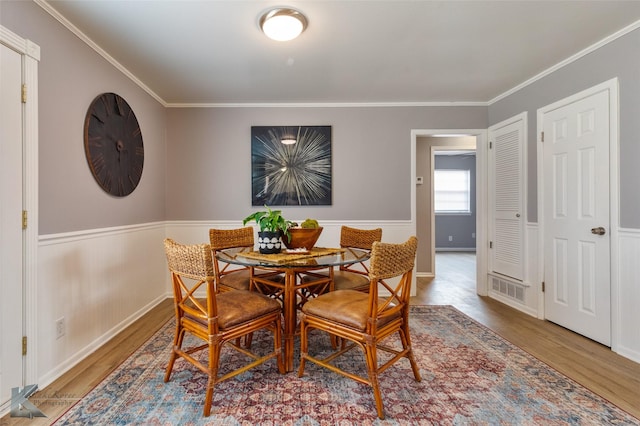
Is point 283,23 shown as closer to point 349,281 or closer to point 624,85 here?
point 349,281

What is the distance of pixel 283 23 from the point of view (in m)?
1.88

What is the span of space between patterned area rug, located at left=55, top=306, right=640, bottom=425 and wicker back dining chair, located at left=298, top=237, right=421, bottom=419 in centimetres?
14

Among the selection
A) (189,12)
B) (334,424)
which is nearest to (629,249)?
(334,424)

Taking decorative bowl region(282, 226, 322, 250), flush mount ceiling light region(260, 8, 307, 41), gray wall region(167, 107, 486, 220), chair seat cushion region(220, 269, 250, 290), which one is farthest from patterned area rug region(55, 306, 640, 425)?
flush mount ceiling light region(260, 8, 307, 41)

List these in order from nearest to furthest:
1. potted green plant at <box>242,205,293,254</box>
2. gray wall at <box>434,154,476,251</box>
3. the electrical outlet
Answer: the electrical outlet → potted green plant at <box>242,205,293,254</box> → gray wall at <box>434,154,476,251</box>

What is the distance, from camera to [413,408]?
1.55 m

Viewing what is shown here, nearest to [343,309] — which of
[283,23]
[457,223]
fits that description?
[283,23]

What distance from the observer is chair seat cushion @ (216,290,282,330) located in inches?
62.2

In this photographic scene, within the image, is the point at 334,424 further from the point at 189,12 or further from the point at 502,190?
the point at 502,190

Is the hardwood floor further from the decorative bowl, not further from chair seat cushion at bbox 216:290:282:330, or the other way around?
the decorative bowl

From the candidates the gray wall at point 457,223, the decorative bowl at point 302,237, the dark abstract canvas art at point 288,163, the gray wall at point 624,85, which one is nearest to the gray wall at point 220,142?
the gray wall at point 624,85

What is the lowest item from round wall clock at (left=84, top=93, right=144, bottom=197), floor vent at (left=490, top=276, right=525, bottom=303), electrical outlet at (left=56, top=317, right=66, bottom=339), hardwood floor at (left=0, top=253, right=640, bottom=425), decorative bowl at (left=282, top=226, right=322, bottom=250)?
hardwood floor at (left=0, top=253, right=640, bottom=425)

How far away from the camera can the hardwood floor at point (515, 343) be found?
1.63 meters

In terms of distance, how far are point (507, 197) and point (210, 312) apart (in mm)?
3297
